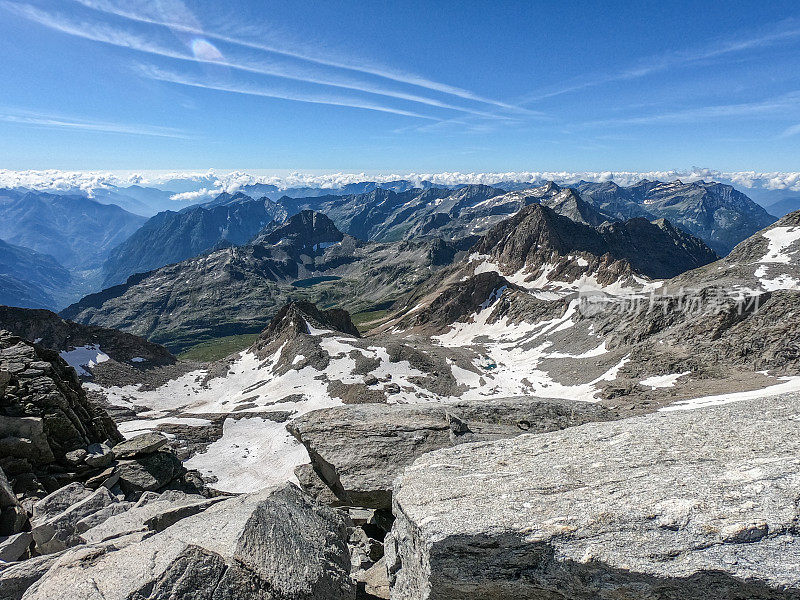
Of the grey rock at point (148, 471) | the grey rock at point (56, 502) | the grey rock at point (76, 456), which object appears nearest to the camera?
the grey rock at point (56, 502)

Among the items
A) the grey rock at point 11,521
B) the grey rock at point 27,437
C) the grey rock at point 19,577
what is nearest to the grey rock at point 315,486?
the grey rock at point 19,577

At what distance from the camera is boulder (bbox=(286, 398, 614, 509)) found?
1655 cm

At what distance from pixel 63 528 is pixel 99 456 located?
9.68 metres

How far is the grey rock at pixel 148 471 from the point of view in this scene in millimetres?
20609

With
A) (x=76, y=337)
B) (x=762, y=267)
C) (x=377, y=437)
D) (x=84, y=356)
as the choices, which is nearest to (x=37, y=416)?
(x=377, y=437)

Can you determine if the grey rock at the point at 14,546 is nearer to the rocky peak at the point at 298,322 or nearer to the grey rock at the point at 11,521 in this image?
the grey rock at the point at 11,521

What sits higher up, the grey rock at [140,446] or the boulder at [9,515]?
the boulder at [9,515]

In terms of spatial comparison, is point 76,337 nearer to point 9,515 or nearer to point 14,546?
point 9,515

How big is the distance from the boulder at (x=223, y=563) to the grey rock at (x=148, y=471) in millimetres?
11993

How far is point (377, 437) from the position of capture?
18.4 m

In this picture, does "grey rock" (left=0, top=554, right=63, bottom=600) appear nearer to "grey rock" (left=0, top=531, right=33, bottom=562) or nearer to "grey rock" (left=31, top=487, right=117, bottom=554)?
"grey rock" (left=0, top=531, right=33, bottom=562)

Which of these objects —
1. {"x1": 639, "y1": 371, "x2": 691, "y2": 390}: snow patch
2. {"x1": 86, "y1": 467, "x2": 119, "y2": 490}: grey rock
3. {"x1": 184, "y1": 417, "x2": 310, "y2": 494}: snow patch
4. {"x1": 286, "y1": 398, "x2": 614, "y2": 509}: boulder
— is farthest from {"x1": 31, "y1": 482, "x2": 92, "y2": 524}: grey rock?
{"x1": 639, "y1": 371, "x2": 691, "y2": 390}: snow patch

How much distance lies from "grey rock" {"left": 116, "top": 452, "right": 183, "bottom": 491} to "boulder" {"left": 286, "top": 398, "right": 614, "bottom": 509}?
8.55m

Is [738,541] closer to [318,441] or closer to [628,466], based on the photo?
[628,466]
